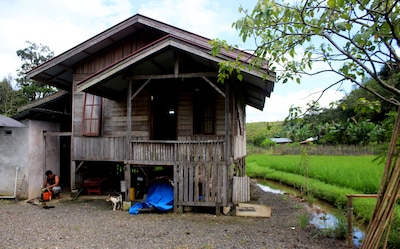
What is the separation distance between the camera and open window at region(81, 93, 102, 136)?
1162 centimetres

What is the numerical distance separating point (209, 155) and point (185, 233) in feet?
8.56

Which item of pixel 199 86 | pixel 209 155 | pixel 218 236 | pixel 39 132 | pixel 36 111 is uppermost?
pixel 199 86

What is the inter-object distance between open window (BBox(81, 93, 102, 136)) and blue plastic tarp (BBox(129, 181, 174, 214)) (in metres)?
3.52

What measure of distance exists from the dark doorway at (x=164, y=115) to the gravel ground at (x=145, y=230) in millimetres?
4678

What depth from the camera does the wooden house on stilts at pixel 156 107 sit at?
348 inches

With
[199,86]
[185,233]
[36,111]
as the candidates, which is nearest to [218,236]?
[185,233]

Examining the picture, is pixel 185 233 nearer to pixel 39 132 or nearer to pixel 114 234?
pixel 114 234

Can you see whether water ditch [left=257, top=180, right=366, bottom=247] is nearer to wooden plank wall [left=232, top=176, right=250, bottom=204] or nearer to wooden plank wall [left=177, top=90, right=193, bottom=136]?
wooden plank wall [left=232, top=176, right=250, bottom=204]

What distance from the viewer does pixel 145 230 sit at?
715cm

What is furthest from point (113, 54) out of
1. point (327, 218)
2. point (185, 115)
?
point (327, 218)

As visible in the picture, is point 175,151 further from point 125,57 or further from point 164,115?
point 164,115

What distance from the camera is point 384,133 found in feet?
10.9

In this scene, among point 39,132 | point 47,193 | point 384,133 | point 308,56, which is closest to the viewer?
point 384,133

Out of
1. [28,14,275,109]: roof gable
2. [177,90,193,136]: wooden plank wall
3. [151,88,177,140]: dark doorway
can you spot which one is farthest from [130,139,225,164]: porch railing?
[151,88,177,140]: dark doorway
